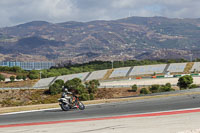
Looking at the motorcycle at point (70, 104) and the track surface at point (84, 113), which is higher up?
the motorcycle at point (70, 104)

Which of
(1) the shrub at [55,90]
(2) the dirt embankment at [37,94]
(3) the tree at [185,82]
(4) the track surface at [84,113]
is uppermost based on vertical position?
(4) the track surface at [84,113]

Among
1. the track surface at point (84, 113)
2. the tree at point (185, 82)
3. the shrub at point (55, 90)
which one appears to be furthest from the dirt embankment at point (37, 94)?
the track surface at point (84, 113)

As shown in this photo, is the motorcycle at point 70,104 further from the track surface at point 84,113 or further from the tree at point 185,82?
the tree at point 185,82

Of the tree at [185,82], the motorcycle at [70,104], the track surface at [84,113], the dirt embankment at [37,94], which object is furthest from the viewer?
the dirt embankment at [37,94]

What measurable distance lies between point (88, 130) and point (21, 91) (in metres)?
82.2

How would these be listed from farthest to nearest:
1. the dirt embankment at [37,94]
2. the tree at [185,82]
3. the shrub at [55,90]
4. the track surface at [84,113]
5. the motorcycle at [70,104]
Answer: the shrub at [55,90]
the dirt embankment at [37,94]
the tree at [185,82]
the motorcycle at [70,104]
the track surface at [84,113]

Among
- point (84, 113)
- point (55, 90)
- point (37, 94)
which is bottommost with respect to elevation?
point (37, 94)

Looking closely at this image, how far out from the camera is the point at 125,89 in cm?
9412

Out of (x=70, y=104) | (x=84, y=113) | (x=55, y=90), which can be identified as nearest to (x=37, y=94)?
(x=55, y=90)

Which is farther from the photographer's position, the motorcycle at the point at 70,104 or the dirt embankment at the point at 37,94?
the dirt embankment at the point at 37,94

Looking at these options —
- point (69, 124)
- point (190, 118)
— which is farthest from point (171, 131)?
point (69, 124)

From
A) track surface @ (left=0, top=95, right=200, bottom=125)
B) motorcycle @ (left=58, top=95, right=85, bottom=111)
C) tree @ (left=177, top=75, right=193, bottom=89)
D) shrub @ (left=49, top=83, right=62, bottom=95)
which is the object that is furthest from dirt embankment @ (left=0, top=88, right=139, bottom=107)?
motorcycle @ (left=58, top=95, right=85, bottom=111)

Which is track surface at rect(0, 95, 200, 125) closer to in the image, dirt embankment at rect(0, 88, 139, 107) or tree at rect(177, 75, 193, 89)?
tree at rect(177, 75, 193, 89)

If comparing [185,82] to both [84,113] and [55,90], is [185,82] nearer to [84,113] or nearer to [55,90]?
[55,90]
